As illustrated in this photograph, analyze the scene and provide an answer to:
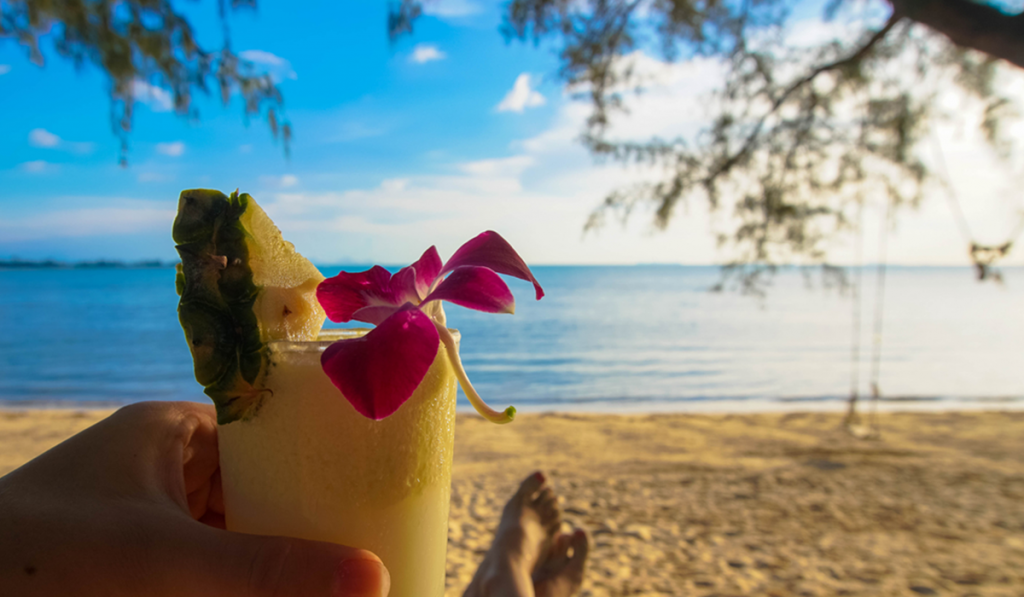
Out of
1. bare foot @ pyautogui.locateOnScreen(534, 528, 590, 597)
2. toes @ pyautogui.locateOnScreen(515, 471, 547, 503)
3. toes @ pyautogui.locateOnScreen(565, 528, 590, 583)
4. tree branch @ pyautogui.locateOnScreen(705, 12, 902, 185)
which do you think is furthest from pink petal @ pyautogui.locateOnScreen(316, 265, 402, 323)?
tree branch @ pyautogui.locateOnScreen(705, 12, 902, 185)

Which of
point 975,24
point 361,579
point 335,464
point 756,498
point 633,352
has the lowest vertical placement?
point 633,352

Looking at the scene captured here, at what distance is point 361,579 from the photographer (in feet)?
2.17

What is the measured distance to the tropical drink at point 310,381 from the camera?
0.63m

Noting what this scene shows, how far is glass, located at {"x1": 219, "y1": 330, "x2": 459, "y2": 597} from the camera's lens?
660 millimetres

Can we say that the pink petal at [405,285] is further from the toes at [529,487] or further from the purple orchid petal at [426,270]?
the toes at [529,487]

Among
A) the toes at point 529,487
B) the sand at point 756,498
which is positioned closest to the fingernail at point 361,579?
the toes at point 529,487

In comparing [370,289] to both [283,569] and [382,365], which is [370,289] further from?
[283,569]

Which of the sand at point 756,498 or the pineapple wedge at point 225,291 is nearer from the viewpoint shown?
the pineapple wedge at point 225,291

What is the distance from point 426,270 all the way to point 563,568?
2.32 meters

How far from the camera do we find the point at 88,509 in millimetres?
772

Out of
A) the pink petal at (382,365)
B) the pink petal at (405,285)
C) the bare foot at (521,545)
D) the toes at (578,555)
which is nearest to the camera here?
the pink petal at (382,365)

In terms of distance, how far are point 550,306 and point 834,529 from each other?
22743 millimetres

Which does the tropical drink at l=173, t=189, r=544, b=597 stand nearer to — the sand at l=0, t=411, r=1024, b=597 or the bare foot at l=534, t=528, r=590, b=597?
the bare foot at l=534, t=528, r=590, b=597

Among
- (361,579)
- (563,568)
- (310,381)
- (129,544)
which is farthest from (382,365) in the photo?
(563,568)
